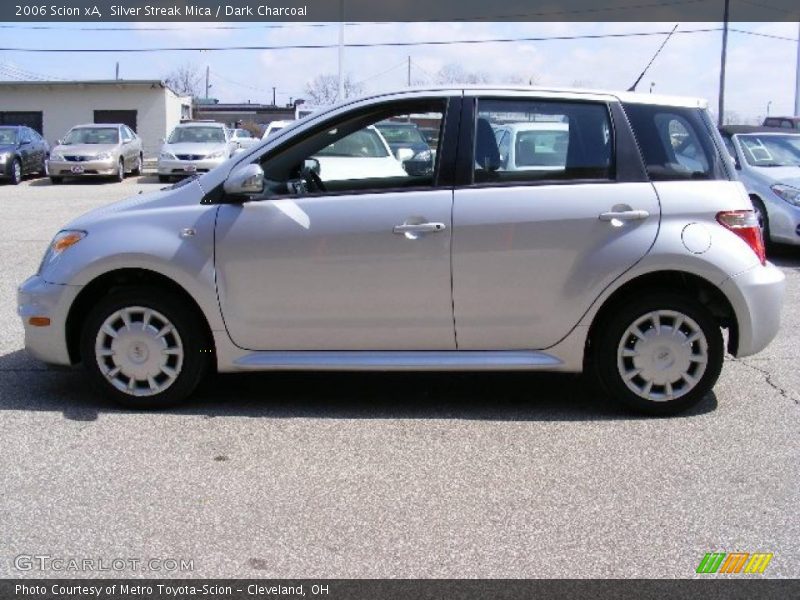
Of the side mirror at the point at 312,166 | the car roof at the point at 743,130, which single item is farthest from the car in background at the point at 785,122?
the side mirror at the point at 312,166

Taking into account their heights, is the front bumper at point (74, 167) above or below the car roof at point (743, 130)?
below

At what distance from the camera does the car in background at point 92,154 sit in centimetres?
2434

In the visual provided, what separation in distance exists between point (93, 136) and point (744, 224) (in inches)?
916

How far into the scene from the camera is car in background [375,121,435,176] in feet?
17.4

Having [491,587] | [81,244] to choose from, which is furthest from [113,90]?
[491,587]

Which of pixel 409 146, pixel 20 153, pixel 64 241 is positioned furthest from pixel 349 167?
pixel 20 153

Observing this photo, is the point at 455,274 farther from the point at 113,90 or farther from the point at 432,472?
the point at 113,90

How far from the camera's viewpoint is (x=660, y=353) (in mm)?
5215

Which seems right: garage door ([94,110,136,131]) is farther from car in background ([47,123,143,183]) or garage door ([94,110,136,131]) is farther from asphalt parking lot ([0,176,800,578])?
asphalt parking lot ([0,176,800,578])

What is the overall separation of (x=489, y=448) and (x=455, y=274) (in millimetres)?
980

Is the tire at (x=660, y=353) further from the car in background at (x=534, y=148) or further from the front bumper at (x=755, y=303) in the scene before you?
the car in background at (x=534, y=148)

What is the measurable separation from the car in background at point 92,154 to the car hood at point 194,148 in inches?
60.8

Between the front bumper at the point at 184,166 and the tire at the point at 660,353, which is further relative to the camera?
the front bumper at the point at 184,166

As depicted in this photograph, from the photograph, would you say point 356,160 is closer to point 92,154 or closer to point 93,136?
point 92,154
